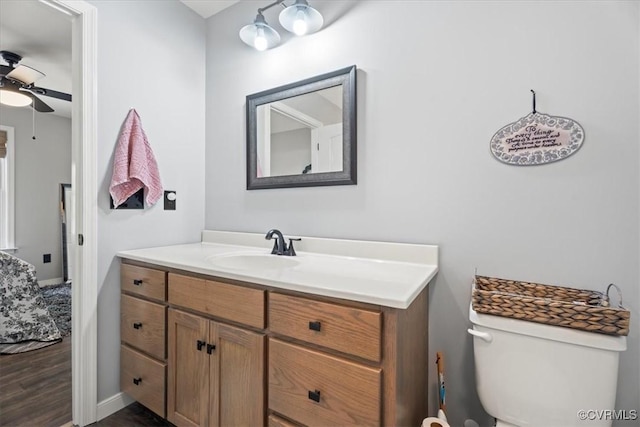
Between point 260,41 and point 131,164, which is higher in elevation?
point 260,41

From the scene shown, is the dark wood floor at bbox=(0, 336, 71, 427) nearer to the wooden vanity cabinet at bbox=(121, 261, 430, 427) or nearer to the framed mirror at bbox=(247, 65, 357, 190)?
the wooden vanity cabinet at bbox=(121, 261, 430, 427)

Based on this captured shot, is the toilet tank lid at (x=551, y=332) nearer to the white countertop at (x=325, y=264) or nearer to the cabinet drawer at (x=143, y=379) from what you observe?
the white countertop at (x=325, y=264)

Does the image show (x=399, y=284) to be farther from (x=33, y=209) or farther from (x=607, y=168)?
(x=33, y=209)

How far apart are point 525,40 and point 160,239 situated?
82.0 inches

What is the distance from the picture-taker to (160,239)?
6.00 ft

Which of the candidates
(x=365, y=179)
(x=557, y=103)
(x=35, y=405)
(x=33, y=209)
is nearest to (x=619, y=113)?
(x=557, y=103)

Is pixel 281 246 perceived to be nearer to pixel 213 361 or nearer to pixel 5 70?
pixel 213 361

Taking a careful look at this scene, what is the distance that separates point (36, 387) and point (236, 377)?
1.60 meters

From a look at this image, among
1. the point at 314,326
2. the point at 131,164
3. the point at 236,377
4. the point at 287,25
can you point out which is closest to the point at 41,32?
the point at 131,164

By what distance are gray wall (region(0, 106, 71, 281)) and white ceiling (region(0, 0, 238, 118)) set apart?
1.51 m

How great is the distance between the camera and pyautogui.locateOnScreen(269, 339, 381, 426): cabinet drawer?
0.86 meters

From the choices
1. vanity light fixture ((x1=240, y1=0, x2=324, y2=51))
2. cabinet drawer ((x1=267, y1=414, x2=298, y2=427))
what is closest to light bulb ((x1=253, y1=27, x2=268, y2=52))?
vanity light fixture ((x1=240, y1=0, x2=324, y2=51))

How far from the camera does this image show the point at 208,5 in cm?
196

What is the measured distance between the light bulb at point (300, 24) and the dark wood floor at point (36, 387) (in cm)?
235
